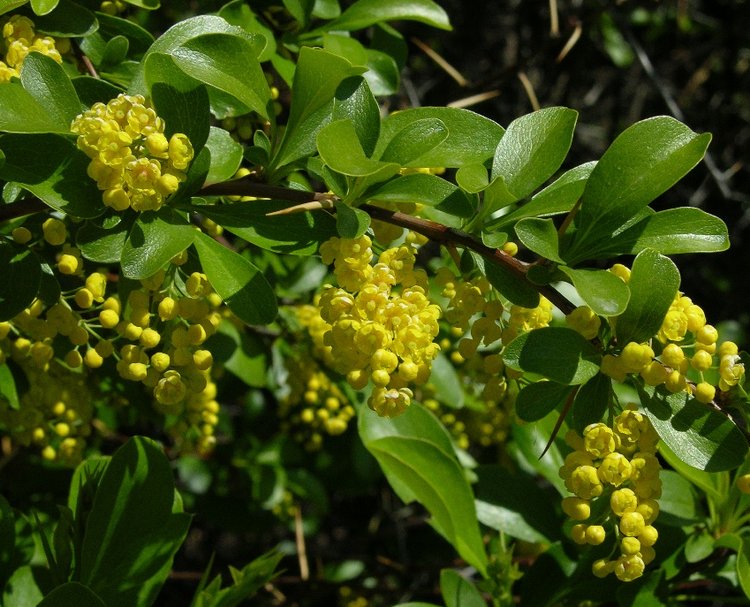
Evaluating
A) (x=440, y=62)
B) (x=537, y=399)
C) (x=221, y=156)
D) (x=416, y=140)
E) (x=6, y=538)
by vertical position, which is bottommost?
(x=6, y=538)

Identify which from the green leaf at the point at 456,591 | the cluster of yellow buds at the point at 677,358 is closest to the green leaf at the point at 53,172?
the cluster of yellow buds at the point at 677,358

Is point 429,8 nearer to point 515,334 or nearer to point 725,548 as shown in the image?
point 515,334

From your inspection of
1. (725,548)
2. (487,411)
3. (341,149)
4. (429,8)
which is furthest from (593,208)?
(487,411)

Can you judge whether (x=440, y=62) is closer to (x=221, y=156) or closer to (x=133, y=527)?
(x=221, y=156)

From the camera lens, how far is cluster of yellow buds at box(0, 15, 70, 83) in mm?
1108

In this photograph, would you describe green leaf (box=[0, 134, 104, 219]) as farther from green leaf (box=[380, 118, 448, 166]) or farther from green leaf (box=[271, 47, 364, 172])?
green leaf (box=[380, 118, 448, 166])

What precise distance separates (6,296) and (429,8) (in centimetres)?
92

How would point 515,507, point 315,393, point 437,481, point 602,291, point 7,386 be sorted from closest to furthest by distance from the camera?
1. point 602,291
2. point 7,386
3. point 437,481
4. point 515,507
5. point 315,393

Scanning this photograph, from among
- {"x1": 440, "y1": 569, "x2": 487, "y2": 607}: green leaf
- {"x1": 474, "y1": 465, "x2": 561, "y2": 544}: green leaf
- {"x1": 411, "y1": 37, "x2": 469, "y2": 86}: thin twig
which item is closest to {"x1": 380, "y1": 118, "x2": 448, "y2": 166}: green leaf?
{"x1": 440, "y1": 569, "x2": 487, "y2": 607}: green leaf

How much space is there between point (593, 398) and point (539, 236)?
208 millimetres

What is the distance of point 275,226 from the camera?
1.05 meters

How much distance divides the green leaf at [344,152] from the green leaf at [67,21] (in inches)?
19.4

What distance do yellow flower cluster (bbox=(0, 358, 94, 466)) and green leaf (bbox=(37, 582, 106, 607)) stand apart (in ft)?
1.45

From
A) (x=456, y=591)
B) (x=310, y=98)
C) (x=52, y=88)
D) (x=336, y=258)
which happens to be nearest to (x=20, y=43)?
(x=52, y=88)
